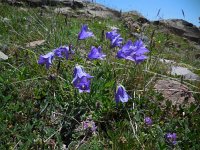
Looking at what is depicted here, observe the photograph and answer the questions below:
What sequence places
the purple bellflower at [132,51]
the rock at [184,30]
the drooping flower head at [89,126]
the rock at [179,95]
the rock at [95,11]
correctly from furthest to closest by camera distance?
the rock at [184,30]
the rock at [95,11]
the rock at [179,95]
the purple bellflower at [132,51]
the drooping flower head at [89,126]

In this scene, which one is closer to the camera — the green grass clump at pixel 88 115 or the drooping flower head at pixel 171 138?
the green grass clump at pixel 88 115

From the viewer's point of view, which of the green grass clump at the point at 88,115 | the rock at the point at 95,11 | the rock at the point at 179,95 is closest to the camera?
the green grass clump at the point at 88,115

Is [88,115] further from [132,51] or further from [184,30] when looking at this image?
[184,30]

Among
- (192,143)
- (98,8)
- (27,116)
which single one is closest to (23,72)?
(27,116)

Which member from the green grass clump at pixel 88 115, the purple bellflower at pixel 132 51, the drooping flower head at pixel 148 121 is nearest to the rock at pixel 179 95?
the green grass clump at pixel 88 115

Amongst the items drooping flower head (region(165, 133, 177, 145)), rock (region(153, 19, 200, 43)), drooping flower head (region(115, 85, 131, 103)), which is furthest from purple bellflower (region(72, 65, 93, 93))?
rock (region(153, 19, 200, 43))

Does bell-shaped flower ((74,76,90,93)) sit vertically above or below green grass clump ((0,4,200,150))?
above

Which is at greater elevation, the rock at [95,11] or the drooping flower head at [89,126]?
the drooping flower head at [89,126]

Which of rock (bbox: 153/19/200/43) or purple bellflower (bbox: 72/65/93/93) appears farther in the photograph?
rock (bbox: 153/19/200/43)

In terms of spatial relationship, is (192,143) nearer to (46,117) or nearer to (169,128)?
(169,128)

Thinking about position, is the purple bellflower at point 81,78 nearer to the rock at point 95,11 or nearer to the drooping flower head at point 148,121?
the drooping flower head at point 148,121

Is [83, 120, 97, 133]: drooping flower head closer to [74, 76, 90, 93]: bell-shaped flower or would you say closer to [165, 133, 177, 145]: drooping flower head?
[74, 76, 90, 93]: bell-shaped flower
